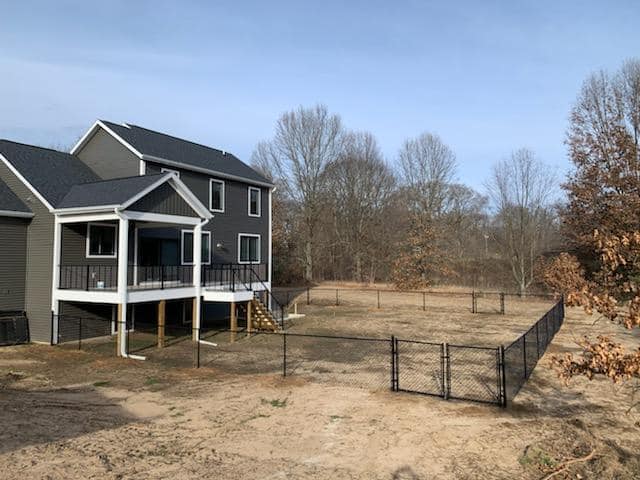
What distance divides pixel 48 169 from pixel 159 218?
5.95 meters

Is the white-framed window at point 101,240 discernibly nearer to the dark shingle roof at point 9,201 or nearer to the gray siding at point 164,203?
the dark shingle roof at point 9,201

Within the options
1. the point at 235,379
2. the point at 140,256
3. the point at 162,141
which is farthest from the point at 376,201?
the point at 235,379

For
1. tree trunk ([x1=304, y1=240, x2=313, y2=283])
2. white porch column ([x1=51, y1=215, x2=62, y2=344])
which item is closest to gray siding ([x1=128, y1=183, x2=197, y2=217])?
white porch column ([x1=51, y1=215, x2=62, y2=344])

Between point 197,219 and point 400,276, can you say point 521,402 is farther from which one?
point 400,276

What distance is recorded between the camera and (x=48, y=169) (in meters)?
18.0

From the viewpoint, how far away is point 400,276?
3888cm

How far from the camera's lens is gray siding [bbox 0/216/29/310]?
1606 cm

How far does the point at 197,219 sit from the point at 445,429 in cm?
1199

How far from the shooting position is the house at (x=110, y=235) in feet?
50.6

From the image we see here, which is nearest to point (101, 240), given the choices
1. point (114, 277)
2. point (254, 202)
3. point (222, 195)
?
point (114, 277)

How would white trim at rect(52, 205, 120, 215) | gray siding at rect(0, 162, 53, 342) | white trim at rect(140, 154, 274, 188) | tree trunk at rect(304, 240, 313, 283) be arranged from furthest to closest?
tree trunk at rect(304, 240, 313, 283)
white trim at rect(140, 154, 274, 188)
gray siding at rect(0, 162, 53, 342)
white trim at rect(52, 205, 120, 215)

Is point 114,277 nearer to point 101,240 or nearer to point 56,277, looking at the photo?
point 101,240

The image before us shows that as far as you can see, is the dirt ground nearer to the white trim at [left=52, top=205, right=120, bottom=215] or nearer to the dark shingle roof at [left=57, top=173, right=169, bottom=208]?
the white trim at [left=52, top=205, right=120, bottom=215]

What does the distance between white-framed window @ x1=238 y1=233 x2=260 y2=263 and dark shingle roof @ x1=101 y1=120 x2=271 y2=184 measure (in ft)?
9.69
